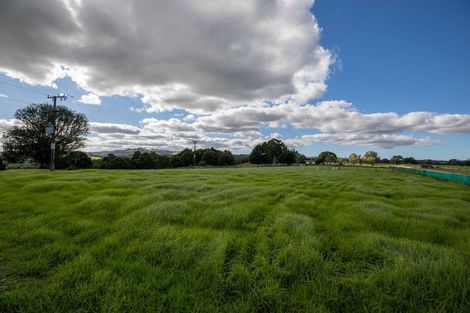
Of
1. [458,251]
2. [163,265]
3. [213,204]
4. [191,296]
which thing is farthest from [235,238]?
[458,251]

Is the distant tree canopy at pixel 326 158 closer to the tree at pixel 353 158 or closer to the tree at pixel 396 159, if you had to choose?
the tree at pixel 353 158

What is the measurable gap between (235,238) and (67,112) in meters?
63.5

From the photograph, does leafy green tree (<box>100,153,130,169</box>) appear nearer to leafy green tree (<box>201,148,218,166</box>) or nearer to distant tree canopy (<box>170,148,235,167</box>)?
distant tree canopy (<box>170,148,235,167</box>)

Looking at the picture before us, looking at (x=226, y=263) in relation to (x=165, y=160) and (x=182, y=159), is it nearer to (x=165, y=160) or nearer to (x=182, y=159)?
(x=165, y=160)

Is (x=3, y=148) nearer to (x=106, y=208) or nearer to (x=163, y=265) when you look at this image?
(x=106, y=208)

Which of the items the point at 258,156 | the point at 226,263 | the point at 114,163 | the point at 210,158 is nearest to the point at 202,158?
the point at 210,158

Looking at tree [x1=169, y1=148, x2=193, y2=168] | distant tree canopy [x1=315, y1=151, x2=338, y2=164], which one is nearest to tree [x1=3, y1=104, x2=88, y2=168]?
tree [x1=169, y1=148, x2=193, y2=168]

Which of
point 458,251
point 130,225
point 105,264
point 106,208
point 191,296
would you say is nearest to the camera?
point 191,296

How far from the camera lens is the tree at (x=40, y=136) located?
4659 centimetres

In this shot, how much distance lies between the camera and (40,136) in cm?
4769

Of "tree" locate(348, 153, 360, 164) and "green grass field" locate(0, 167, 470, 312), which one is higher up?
"tree" locate(348, 153, 360, 164)

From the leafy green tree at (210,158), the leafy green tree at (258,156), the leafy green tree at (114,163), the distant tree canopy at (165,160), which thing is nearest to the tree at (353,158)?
the leafy green tree at (258,156)

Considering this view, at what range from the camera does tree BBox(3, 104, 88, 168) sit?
4659 centimetres

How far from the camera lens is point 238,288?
3379mm
